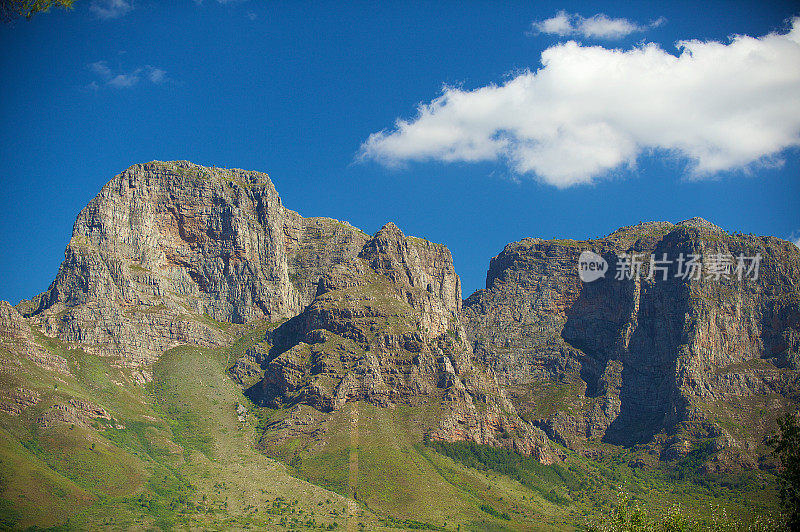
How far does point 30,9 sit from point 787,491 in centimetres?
9883

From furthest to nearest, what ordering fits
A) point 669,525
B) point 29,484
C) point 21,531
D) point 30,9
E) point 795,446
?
point 29,484 < point 21,531 < point 669,525 < point 795,446 < point 30,9

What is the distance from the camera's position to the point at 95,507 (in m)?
194

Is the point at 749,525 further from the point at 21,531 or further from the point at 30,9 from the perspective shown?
the point at 21,531

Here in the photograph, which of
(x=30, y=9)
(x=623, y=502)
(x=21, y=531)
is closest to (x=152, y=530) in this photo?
(x=21, y=531)

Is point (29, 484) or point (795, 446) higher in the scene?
point (795, 446)

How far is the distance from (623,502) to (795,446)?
23.5 m

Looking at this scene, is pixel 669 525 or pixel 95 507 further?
pixel 95 507

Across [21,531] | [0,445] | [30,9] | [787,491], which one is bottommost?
[21,531]

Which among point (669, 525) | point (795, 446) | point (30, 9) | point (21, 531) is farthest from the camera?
point (21, 531)

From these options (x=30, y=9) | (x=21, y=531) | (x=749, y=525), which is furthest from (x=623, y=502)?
(x=21, y=531)

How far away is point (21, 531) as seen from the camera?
173 meters

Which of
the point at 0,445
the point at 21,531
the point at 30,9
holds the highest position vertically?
the point at 30,9

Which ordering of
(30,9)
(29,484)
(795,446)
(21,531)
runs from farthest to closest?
(29,484)
(21,531)
(795,446)
(30,9)

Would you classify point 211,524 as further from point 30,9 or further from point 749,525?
point 30,9
